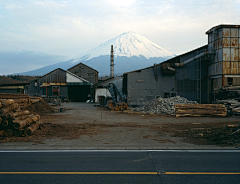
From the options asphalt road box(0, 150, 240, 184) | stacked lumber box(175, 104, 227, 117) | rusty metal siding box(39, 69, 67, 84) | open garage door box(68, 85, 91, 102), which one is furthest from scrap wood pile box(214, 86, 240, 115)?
rusty metal siding box(39, 69, 67, 84)

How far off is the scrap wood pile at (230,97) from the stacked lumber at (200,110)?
818 millimetres

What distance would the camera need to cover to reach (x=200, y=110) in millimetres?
21031

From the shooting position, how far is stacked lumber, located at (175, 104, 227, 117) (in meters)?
21.0

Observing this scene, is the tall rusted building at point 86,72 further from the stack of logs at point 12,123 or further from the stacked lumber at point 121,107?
the stack of logs at point 12,123

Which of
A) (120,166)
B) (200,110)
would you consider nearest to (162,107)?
(200,110)

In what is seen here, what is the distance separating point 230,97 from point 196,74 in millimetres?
6415

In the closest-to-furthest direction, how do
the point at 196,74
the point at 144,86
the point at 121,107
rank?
the point at 121,107 < the point at 144,86 < the point at 196,74

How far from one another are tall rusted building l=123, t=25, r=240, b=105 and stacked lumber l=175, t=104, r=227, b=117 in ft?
23.6

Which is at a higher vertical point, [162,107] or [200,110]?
[162,107]

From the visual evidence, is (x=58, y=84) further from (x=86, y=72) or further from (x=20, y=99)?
(x=20, y=99)

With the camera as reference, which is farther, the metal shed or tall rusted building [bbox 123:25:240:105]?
the metal shed

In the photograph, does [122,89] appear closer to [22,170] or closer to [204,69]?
[204,69]

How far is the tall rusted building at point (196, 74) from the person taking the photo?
2716 cm

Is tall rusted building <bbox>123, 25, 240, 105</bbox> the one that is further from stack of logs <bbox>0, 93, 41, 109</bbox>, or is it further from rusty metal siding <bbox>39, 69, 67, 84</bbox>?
rusty metal siding <bbox>39, 69, 67, 84</bbox>
